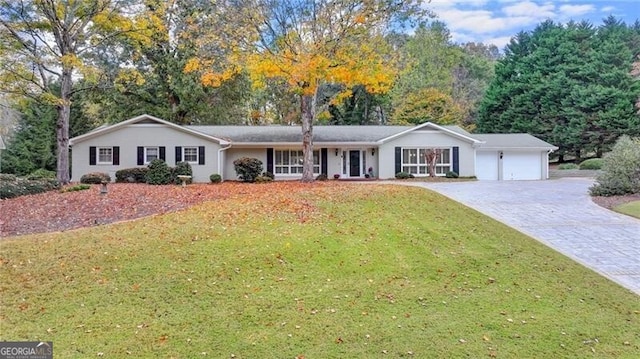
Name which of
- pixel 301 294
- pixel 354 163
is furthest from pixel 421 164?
pixel 301 294

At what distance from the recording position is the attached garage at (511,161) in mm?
26906

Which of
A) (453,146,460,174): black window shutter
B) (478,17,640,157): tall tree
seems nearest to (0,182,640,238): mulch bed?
(453,146,460,174): black window shutter

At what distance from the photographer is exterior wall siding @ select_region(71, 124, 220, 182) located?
2238cm

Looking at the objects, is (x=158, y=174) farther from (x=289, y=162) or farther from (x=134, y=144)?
(x=289, y=162)

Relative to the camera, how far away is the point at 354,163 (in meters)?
26.1

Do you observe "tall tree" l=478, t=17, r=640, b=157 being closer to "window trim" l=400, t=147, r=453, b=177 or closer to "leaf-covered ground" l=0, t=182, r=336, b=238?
"window trim" l=400, t=147, r=453, b=177

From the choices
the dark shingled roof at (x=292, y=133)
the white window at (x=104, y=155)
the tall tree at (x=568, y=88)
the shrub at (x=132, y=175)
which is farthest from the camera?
the tall tree at (x=568, y=88)

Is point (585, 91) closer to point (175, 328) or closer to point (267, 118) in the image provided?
point (267, 118)

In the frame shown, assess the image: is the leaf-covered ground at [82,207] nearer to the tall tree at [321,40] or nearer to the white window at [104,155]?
the tall tree at [321,40]

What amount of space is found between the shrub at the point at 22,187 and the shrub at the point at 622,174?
20547mm

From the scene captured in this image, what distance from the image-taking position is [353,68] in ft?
62.2

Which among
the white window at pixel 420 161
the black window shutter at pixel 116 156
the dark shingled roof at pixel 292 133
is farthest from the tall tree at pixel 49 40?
the white window at pixel 420 161

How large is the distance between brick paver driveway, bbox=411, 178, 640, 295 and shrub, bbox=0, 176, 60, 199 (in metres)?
15.0

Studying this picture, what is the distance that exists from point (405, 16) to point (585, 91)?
72.7 feet
